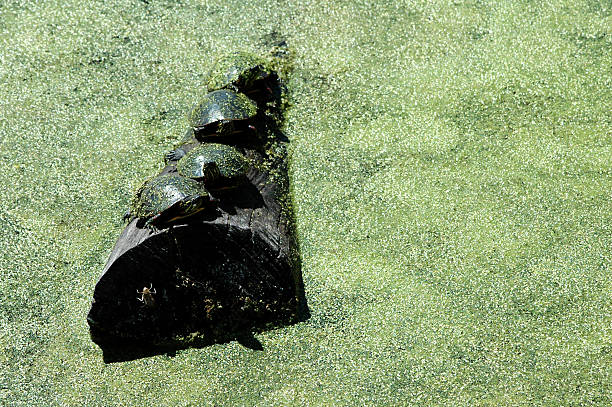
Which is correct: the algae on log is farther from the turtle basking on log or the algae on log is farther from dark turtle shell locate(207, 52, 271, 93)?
dark turtle shell locate(207, 52, 271, 93)

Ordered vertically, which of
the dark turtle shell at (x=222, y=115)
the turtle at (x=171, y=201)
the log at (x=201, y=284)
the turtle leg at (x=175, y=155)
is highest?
the dark turtle shell at (x=222, y=115)

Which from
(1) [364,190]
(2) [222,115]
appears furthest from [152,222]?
(1) [364,190]

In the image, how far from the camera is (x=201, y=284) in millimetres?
2387

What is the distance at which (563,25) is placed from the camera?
147 inches

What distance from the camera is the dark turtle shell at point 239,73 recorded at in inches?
119

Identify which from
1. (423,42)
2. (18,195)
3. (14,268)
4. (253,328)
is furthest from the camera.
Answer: (423,42)

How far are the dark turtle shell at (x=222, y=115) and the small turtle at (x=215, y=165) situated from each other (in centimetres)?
15

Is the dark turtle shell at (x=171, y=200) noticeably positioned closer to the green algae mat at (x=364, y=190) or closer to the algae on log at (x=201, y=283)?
the algae on log at (x=201, y=283)

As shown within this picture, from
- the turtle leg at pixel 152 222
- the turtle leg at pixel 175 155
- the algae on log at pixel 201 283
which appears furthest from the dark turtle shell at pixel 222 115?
the turtle leg at pixel 152 222

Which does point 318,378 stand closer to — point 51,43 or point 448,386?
point 448,386

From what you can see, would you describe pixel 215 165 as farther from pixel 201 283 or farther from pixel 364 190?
pixel 364 190

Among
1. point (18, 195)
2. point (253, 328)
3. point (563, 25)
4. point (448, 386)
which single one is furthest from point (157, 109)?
point (563, 25)

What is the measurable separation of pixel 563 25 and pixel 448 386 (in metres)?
2.33

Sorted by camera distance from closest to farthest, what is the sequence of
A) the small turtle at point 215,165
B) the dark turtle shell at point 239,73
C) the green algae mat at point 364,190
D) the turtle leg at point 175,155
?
the green algae mat at point 364,190
the small turtle at point 215,165
the turtle leg at point 175,155
the dark turtle shell at point 239,73
